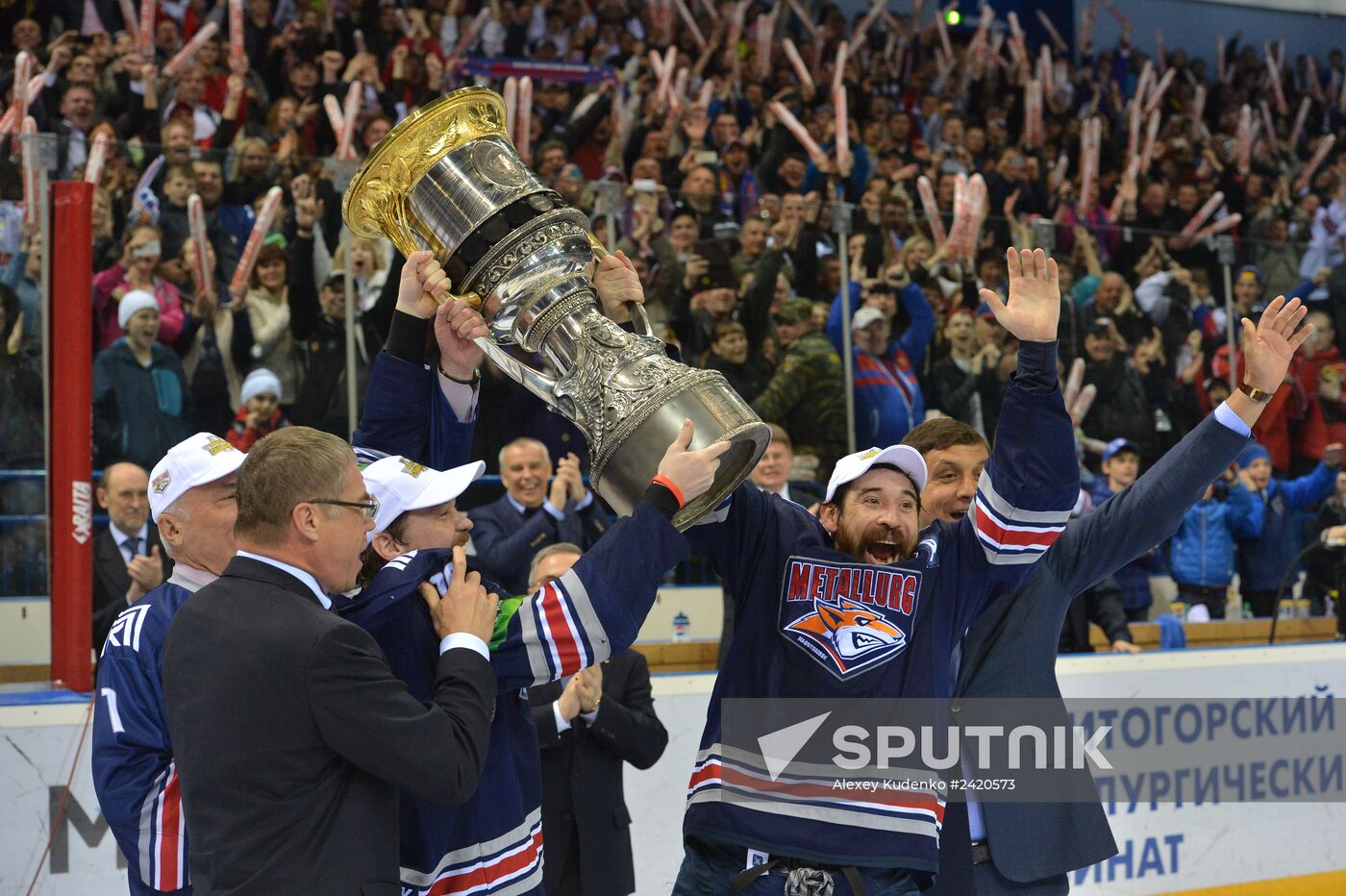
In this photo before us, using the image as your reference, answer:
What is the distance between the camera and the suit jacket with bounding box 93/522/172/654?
440cm

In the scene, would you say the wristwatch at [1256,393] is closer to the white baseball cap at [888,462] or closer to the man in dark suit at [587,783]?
the white baseball cap at [888,462]

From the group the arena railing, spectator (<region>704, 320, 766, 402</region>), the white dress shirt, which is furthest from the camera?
spectator (<region>704, 320, 766, 402</region>)

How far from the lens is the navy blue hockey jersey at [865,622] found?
103 inches

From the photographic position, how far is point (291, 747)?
2059 millimetres

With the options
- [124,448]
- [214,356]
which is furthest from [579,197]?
[124,448]

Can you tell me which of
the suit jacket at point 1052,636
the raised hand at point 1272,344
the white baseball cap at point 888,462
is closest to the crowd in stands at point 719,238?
the white baseball cap at point 888,462

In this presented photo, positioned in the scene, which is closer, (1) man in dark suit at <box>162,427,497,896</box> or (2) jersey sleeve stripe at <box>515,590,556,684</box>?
(1) man in dark suit at <box>162,427,497,896</box>

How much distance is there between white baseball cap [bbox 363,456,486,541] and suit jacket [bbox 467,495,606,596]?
299 cm

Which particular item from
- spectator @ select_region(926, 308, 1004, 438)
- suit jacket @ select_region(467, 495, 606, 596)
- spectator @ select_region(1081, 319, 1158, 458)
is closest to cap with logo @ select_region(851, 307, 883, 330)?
spectator @ select_region(926, 308, 1004, 438)

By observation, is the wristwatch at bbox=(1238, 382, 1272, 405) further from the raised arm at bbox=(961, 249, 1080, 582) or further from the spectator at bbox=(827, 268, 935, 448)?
the spectator at bbox=(827, 268, 935, 448)

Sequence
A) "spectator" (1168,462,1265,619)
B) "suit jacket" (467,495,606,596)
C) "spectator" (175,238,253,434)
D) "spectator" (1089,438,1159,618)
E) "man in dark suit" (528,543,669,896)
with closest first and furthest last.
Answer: "man in dark suit" (528,543,669,896)
"spectator" (175,238,253,434)
"suit jacket" (467,495,606,596)
"spectator" (1089,438,1159,618)
"spectator" (1168,462,1265,619)

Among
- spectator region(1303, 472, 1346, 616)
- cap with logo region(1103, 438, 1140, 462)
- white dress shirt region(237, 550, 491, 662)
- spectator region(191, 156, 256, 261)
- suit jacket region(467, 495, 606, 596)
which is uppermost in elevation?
white dress shirt region(237, 550, 491, 662)

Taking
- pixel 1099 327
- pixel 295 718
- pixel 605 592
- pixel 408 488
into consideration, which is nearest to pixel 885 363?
pixel 1099 327

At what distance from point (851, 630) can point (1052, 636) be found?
2.27ft
